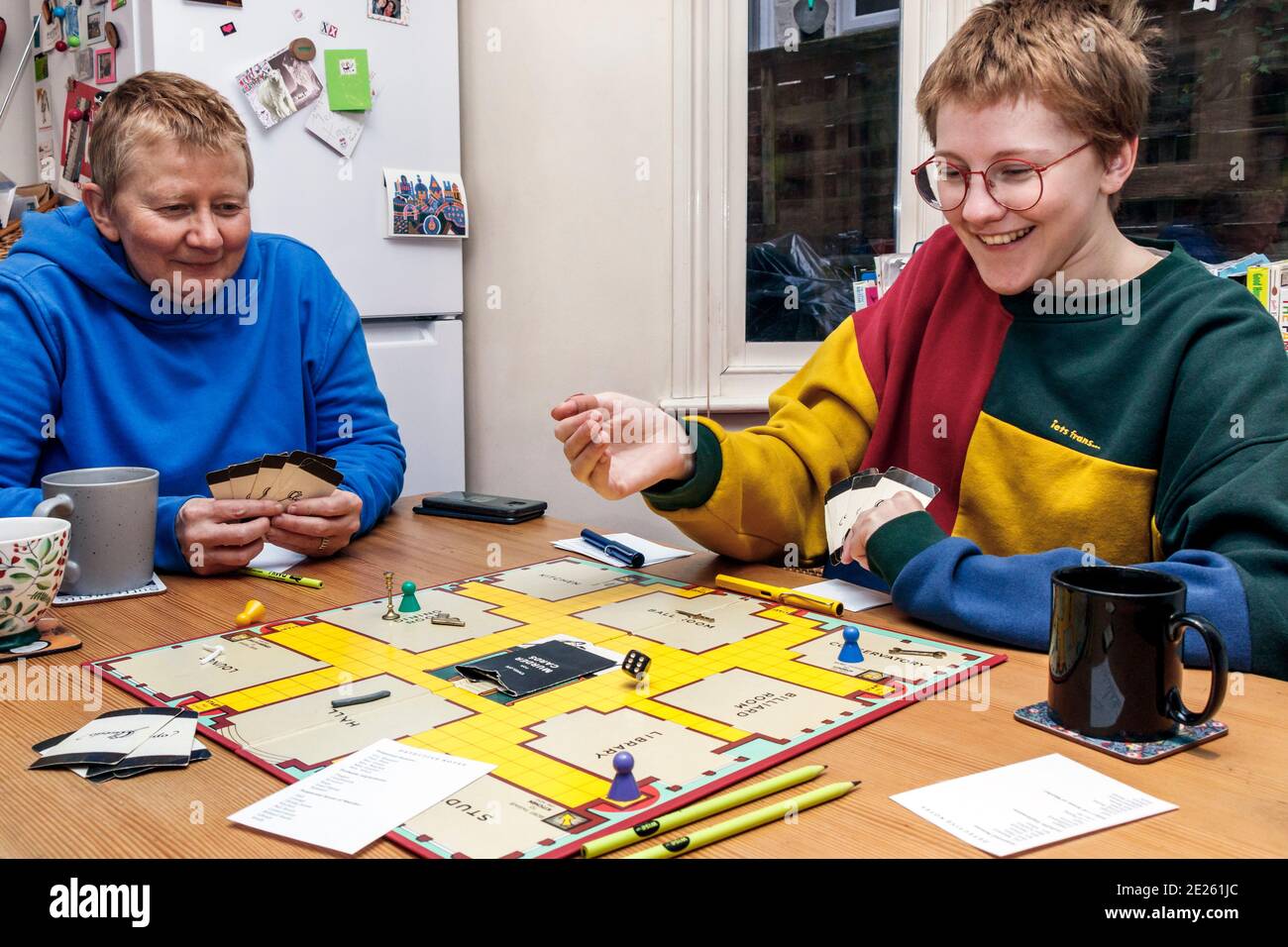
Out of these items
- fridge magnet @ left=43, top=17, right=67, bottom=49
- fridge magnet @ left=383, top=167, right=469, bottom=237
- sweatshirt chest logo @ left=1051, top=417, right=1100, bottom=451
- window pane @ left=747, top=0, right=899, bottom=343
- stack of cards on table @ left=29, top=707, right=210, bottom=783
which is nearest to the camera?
stack of cards on table @ left=29, top=707, right=210, bottom=783

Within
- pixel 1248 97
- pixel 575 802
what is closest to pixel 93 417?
pixel 575 802

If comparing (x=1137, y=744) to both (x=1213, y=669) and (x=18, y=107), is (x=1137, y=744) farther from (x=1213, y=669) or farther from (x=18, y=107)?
(x=18, y=107)

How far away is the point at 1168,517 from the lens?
3.57 ft

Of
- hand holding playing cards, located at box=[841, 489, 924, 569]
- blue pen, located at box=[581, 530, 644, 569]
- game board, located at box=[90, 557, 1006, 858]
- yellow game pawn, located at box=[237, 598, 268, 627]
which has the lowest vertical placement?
game board, located at box=[90, 557, 1006, 858]

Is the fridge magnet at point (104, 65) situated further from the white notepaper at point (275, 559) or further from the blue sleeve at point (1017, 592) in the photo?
the blue sleeve at point (1017, 592)

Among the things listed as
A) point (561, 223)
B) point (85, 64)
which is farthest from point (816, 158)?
point (85, 64)

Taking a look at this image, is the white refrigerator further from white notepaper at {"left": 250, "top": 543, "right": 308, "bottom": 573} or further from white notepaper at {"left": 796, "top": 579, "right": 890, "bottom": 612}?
white notepaper at {"left": 796, "top": 579, "right": 890, "bottom": 612}

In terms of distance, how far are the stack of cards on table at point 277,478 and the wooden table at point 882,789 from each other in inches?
10.9

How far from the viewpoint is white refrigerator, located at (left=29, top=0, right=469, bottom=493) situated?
2248 mm

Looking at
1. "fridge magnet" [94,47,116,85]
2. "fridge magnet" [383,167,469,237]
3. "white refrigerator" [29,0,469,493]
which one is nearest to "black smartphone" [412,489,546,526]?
"white refrigerator" [29,0,469,493]

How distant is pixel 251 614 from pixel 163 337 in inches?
23.9

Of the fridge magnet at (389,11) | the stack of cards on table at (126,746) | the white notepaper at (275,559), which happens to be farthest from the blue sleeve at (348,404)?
the fridge magnet at (389,11)

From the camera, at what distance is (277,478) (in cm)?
130

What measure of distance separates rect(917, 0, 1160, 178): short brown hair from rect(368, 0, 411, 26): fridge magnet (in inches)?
67.7
